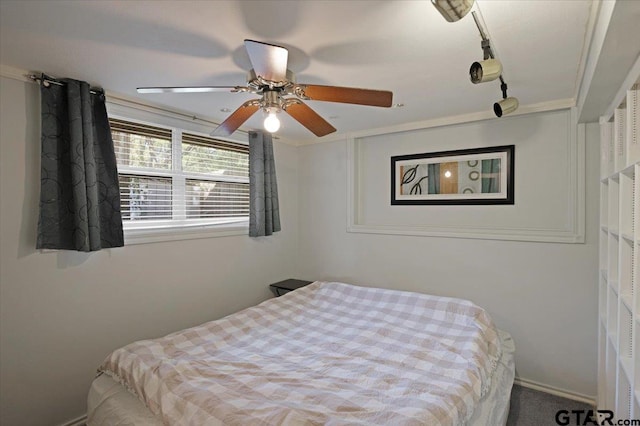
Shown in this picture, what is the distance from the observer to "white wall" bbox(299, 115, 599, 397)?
250 cm

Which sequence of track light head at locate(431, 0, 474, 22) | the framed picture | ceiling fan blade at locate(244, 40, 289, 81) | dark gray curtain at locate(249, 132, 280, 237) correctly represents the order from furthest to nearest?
dark gray curtain at locate(249, 132, 280, 237) → the framed picture → ceiling fan blade at locate(244, 40, 289, 81) → track light head at locate(431, 0, 474, 22)

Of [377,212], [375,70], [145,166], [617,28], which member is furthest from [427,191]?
[145,166]

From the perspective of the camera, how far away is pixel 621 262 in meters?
1.79

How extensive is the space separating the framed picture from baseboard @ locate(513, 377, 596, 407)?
4.98 feet

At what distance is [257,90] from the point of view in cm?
179

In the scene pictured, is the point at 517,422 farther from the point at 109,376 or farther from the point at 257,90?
the point at 257,90

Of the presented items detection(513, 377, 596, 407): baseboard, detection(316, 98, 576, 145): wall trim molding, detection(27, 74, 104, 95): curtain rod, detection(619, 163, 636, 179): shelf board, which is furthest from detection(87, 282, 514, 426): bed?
detection(27, 74, 104, 95): curtain rod

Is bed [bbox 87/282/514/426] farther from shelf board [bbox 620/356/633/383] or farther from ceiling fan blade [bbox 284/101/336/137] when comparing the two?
ceiling fan blade [bbox 284/101/336/137]

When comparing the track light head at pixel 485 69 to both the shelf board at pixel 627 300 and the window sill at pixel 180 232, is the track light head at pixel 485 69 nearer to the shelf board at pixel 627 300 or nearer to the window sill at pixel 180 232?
the shelf board at pixel 627 300

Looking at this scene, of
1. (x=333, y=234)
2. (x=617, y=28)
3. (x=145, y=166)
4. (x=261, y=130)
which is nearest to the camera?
(x=617, y=28)

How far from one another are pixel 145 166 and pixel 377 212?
7.55 ft

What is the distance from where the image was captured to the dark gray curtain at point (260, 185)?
11.1ft

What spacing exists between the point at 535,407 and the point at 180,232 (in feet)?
10.3

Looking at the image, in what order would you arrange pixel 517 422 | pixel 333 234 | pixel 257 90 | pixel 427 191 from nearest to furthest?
pixel 257 90, pixel 517 422, pixel 427 191, pixel 333 234
